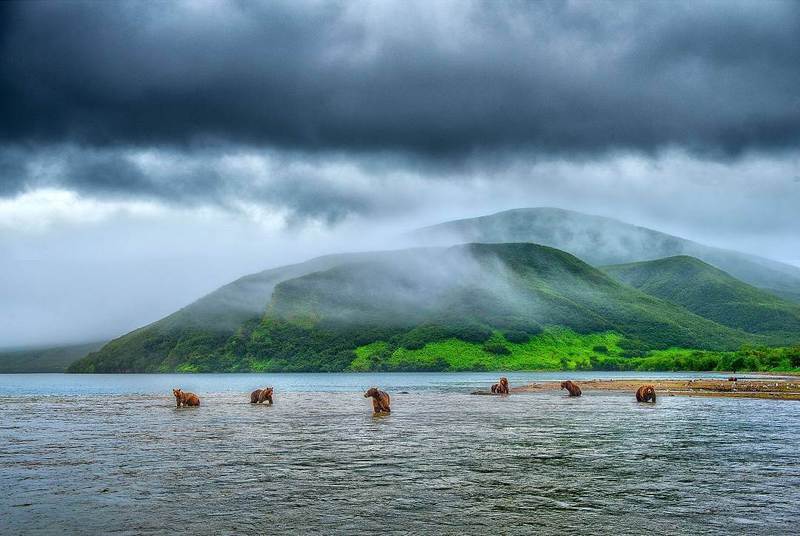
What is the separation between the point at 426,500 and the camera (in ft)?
76.7

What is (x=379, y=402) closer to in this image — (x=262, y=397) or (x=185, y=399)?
(x=262, y=397)

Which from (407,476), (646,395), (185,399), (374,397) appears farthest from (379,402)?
(407,476)

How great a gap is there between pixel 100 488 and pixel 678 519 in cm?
2090

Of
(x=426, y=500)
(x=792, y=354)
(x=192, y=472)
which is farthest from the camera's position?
(x=792, y=354)

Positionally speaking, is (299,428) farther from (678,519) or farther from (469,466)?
(678,519)

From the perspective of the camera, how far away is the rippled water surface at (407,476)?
2044cm

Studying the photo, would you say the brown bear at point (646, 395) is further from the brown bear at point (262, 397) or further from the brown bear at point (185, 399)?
the brown bear at point (185, 399)

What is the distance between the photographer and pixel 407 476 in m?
28.1

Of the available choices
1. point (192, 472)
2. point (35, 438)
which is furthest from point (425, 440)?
point (35, 438)

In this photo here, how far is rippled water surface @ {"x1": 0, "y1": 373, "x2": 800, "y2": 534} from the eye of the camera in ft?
67.1

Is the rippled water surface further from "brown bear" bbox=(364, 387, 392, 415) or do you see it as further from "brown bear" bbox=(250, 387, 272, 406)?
"brown bear" bbox=(250, 387, 272, 406)

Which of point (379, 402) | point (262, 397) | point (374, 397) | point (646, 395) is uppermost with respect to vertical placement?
point (374, 397)

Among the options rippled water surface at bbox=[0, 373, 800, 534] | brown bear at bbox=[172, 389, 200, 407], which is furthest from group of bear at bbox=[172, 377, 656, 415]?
rippled water surface at bbox=[0, 373, 800, 534]

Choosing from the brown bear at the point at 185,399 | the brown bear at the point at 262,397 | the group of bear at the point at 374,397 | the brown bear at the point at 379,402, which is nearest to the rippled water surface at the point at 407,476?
the brown bear at the point at 379,402
